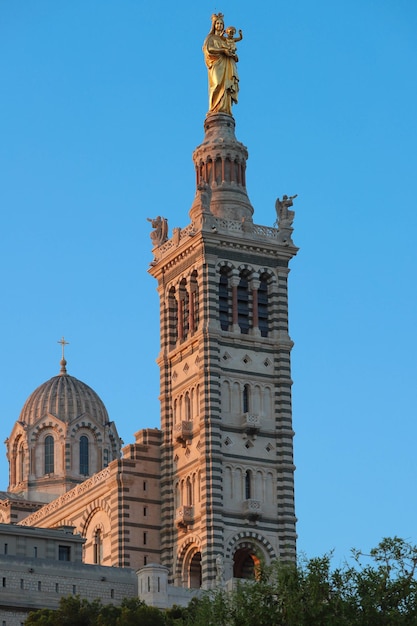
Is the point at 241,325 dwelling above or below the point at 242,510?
above

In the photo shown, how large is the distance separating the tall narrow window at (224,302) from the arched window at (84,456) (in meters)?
20.6

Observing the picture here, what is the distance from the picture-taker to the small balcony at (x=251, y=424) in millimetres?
105188

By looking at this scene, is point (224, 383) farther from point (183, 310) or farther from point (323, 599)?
point (323, 599)

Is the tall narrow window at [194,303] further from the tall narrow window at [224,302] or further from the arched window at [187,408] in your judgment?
the arched window at [187,408]

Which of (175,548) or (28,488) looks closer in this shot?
(175,548)

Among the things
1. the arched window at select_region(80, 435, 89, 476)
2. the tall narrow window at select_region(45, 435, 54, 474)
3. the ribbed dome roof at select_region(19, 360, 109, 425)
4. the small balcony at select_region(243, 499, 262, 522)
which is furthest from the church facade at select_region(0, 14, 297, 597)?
the ribbed dome roof at select_region(19, 360, 109, 425)

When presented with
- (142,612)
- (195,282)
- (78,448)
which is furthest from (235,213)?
(142,612)

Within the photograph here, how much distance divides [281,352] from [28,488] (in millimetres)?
23584

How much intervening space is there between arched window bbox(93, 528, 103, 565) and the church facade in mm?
94

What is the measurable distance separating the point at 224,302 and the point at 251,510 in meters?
10.8

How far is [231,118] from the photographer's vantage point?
11331 cm

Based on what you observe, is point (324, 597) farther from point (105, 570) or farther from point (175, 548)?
point (175, 548)

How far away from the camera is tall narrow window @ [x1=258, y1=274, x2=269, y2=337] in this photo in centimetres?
10862

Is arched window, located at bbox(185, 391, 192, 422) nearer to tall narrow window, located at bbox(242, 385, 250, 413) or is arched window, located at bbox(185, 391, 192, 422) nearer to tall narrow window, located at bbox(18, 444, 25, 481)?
tall narrow window, located at bbox(242, 385, 250, 413)
